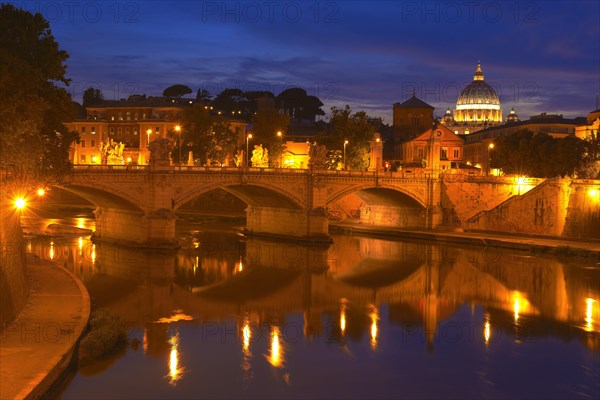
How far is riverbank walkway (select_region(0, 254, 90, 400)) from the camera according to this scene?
17.6 metres

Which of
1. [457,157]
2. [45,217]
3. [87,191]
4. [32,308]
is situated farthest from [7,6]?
[457,157]

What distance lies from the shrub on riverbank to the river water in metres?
0.40

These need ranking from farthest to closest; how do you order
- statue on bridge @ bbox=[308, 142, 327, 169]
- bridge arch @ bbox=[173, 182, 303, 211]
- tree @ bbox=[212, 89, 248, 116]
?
1. tree @ bbox=[212, 89, 248, 116]
2. statue on bridge @ bbox=[308, 142, 327, 169]
3. bridge arch @ bbox=[173, 182, 303, 211]

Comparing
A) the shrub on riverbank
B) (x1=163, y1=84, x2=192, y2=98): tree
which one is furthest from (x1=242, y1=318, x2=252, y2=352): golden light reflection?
(x1=163, y1=84, x2=192, y2=98): tree

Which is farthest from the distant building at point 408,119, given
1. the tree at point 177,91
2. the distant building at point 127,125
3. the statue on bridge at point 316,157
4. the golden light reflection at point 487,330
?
the golden light reflection at point 487,330

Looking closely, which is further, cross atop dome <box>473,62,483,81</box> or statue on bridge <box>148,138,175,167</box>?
cross atop dome <box>473,62,483,81</box>

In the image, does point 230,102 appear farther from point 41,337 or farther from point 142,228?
point 41,337

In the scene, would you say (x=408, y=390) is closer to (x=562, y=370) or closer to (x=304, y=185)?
(x=562, y=370)

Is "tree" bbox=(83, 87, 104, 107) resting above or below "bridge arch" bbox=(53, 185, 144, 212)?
above

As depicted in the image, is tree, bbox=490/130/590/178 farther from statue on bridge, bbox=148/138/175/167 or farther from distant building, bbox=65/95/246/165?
statue on bridge, bbox=148/138/175/167

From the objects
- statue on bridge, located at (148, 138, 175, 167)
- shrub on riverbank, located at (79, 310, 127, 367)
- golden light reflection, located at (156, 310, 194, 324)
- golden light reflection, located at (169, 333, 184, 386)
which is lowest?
golden light reflection, located at (169, 333, 184, 386)

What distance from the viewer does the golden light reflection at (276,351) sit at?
2427cm

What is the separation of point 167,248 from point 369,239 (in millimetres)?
18424

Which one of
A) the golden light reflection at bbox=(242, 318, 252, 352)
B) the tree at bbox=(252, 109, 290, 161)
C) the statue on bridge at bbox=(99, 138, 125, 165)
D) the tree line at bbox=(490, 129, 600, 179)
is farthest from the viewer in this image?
the tree at bbox=(252, 109, 290, 161)
